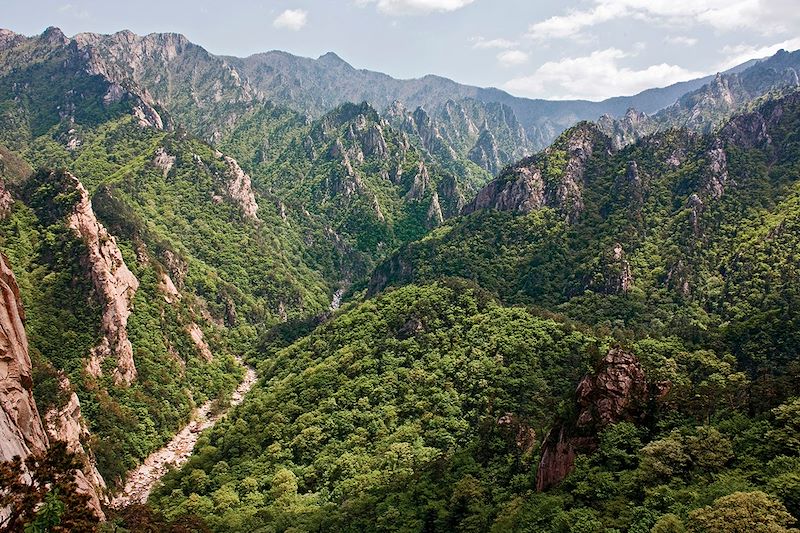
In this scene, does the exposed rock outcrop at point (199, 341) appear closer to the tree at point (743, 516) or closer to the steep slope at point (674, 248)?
the steep slope at point (674, 248)

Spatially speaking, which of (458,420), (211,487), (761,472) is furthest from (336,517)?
(761,472)

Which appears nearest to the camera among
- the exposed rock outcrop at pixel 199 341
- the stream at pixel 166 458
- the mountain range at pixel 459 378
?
the mountain range at pixel 459 378

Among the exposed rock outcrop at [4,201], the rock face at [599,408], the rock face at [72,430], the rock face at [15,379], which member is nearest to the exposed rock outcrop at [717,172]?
the rock face at [599,408]

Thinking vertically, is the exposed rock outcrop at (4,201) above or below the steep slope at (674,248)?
above

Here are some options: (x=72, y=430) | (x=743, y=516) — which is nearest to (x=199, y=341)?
(x=72, y=430)

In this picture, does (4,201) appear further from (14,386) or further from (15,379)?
(14,386)
